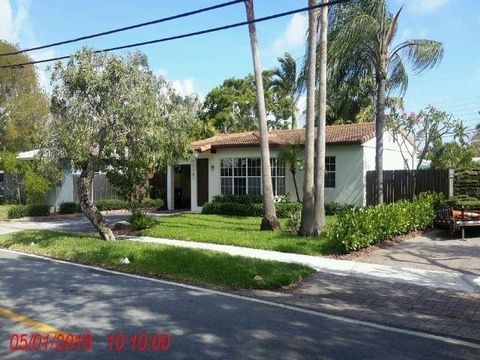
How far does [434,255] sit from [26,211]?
17007 millimetres

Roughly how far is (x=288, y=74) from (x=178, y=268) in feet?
106

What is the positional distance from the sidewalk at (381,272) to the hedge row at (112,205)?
13.0m

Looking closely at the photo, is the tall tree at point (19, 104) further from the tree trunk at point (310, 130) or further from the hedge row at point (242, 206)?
the tree trunk at point (310, 130)

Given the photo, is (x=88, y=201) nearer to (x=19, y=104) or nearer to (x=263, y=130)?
(x=263, y=130)

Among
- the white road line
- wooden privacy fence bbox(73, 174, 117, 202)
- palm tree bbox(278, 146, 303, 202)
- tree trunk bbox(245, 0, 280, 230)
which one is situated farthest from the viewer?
wooden privacy fence bbox(73, 174, 117, 202)

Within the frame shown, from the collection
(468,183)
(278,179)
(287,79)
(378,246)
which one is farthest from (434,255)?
(287,79)

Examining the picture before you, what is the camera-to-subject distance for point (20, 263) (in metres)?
10.7

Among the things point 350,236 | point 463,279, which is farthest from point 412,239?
point 463,279

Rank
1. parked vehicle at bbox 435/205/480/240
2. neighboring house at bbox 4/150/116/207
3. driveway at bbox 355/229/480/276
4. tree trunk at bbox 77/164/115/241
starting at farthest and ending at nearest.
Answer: neighboring house at bbox 4/150/116/207
parked vehicle at bbox 435/205/480/240
tree trunk at bbox 77/164/115/241
driveway at bbox 355/229/480/276

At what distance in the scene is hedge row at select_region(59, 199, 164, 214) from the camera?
2300 centimetres

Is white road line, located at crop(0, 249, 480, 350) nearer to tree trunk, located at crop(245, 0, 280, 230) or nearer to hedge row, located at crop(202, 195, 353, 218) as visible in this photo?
tree trunk, located at crop(245, 0, 280, 230)

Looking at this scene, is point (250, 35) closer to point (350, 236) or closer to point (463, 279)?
point (350, 236)

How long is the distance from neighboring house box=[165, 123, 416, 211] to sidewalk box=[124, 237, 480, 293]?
8.81m
